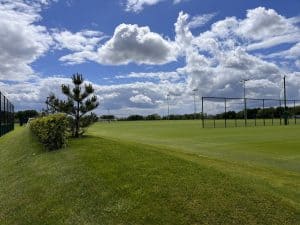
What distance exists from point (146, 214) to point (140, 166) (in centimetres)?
261

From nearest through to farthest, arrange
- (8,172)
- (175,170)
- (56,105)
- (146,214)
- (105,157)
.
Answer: (146,214), (175,170), (105,157), (8,172), (56,105)

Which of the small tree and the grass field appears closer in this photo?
the grass field

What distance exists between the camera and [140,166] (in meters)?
9.14

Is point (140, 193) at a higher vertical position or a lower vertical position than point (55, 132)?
lower

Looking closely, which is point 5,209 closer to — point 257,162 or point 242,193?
point 242,193

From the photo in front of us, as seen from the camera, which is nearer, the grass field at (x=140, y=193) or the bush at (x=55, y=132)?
the grass field at (x=140, y=193)

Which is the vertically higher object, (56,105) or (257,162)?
(56,105)

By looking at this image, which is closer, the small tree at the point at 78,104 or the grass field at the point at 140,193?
the grass field at the point at 140,193

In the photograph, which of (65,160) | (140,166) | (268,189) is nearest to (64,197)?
(140,166)

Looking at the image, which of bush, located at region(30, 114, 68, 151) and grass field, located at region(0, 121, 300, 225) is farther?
bush, located at region(30, 114, 68, 151)

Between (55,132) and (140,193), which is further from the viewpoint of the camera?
(55,132)

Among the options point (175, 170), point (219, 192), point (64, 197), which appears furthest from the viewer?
point (175, 170)

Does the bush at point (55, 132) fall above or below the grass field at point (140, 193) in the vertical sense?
above

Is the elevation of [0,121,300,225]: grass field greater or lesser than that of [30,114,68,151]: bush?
lesser
